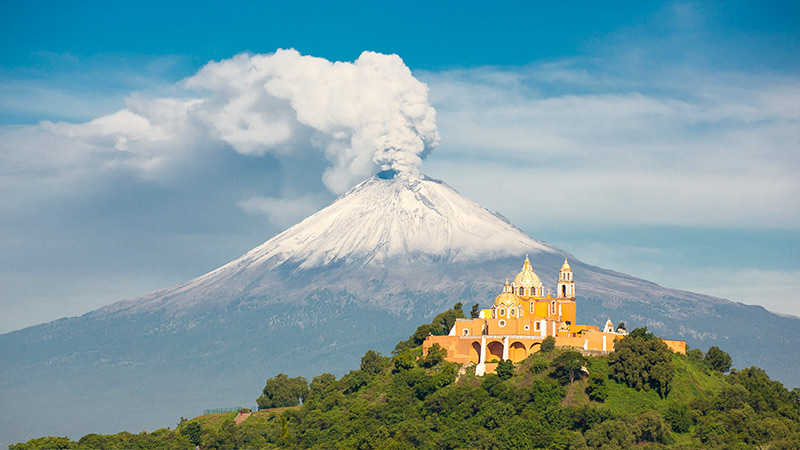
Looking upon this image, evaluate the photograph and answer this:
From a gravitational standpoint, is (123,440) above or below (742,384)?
below

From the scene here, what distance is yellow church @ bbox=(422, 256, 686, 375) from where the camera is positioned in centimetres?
9994

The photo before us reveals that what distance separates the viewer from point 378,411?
9931 cm

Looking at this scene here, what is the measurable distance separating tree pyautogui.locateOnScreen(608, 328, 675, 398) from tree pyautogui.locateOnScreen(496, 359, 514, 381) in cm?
830

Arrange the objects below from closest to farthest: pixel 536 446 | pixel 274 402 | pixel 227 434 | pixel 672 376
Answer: pixel 536 446 → pixel 672 376 → pixel 227 434 → pixel 274 402

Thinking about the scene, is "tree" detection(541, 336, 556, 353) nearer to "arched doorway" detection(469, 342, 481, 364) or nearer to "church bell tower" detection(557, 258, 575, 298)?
"arched doorway" detection(469, 342, 481, 364)

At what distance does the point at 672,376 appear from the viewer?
96438 millimetres

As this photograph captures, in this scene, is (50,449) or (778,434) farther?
(50,449)

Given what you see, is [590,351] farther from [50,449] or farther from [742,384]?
[50,449]

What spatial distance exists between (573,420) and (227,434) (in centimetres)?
3157

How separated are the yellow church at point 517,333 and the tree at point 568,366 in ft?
10.6

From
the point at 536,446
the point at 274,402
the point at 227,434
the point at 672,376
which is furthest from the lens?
the point at 274,402

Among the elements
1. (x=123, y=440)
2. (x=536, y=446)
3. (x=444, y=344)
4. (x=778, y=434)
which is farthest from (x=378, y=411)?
(x=778, y=434)

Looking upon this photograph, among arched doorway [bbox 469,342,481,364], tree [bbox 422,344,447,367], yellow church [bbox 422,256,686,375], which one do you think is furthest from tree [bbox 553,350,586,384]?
tree [bbox 422,344,447,367]

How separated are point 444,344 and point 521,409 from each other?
460 inches
